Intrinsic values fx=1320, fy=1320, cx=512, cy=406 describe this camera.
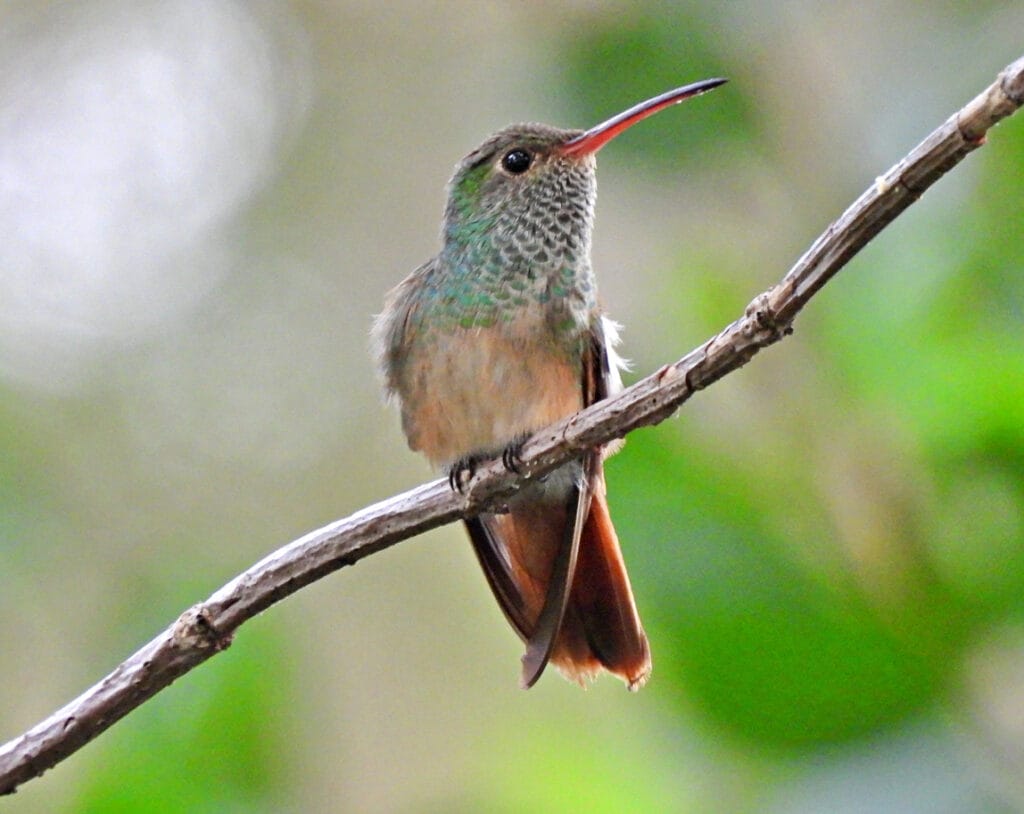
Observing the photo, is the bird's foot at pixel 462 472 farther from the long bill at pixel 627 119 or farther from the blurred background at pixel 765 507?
the long bill at pixel 627 119

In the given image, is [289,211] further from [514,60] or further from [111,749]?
[111,749]

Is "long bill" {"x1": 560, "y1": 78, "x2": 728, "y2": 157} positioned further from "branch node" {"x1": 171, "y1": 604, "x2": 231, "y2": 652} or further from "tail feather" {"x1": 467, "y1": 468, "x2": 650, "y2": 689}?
"branch node" {"x1": 171, "y1": 604, "x2": 231, "y2": 652}

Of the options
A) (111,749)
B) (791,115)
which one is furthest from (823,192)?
(111,749)

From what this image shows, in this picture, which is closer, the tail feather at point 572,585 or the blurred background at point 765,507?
the blurred background at point 765,507

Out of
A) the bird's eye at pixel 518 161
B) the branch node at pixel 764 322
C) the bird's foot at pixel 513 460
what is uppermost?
the bird's eye at pixel 518 161

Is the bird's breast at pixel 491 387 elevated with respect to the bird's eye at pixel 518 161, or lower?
lower

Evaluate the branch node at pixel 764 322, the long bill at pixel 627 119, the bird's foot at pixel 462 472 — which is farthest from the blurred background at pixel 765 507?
the branch node at pixel 764 322

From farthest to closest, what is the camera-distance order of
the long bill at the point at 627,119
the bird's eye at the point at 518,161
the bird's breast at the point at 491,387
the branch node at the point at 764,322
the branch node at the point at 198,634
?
the bird's eye at the point at 518,161, the bird's breast at the point at 491,387, the long bill at the point at 627,119, the branch node at the point at 198,634, the branch node at the point at 764,322

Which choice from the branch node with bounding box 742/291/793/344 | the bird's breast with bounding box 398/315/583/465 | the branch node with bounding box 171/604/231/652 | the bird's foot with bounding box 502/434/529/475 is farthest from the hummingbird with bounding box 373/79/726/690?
the branch node with bounding box 742/291/793/344
